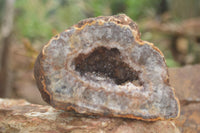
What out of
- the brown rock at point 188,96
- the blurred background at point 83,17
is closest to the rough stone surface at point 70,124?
the brown rock at point 188,96

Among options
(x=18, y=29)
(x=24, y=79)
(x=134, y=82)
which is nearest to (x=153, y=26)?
(x=24, y=79)

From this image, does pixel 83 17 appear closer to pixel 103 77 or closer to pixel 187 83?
pixel 187 83

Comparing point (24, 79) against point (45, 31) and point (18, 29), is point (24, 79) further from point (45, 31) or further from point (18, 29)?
point (18, 29)

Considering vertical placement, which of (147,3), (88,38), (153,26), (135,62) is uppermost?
(147,3)

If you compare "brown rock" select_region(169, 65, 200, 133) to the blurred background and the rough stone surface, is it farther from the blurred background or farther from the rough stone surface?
the blurred background

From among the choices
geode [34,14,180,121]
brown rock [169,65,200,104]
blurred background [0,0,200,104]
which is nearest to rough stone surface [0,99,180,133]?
geode [34,14,180,121]

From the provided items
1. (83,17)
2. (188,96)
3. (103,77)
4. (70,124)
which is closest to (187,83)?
(188,96)
